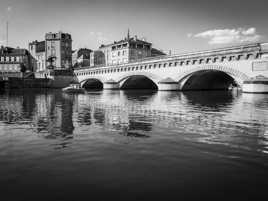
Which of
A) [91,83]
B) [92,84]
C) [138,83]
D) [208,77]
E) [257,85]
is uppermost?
[91,83]

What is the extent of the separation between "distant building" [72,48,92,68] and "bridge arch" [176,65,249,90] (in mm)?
84405

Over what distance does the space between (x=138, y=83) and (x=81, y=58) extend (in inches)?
2515

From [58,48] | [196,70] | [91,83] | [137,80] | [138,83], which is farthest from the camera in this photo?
[58,48]

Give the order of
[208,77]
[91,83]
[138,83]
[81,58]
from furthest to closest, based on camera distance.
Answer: [81,58] → [91,83] → [138,83] → [208,77]

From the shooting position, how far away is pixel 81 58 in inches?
5089

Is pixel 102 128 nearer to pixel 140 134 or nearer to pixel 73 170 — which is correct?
pixel 140 134

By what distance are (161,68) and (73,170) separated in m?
49.3

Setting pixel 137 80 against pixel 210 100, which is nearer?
pixel 210 100

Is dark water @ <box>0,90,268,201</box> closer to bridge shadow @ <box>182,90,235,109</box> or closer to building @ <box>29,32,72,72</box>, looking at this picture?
bridge shadow @ <box>182,90,235,109</box>

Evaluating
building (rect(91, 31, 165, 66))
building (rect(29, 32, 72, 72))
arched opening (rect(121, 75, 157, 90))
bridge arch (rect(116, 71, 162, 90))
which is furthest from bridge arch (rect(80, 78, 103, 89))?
bridge arch (rect(116, 71, 162, 90))

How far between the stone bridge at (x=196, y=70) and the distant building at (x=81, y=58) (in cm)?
5019

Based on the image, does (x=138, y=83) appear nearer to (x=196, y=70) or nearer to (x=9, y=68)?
(x=196, y=70)

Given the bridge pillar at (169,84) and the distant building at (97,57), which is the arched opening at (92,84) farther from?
the bridge pillar at (169,84)

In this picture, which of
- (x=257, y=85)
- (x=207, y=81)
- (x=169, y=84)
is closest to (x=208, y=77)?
(x=207, y=81)
